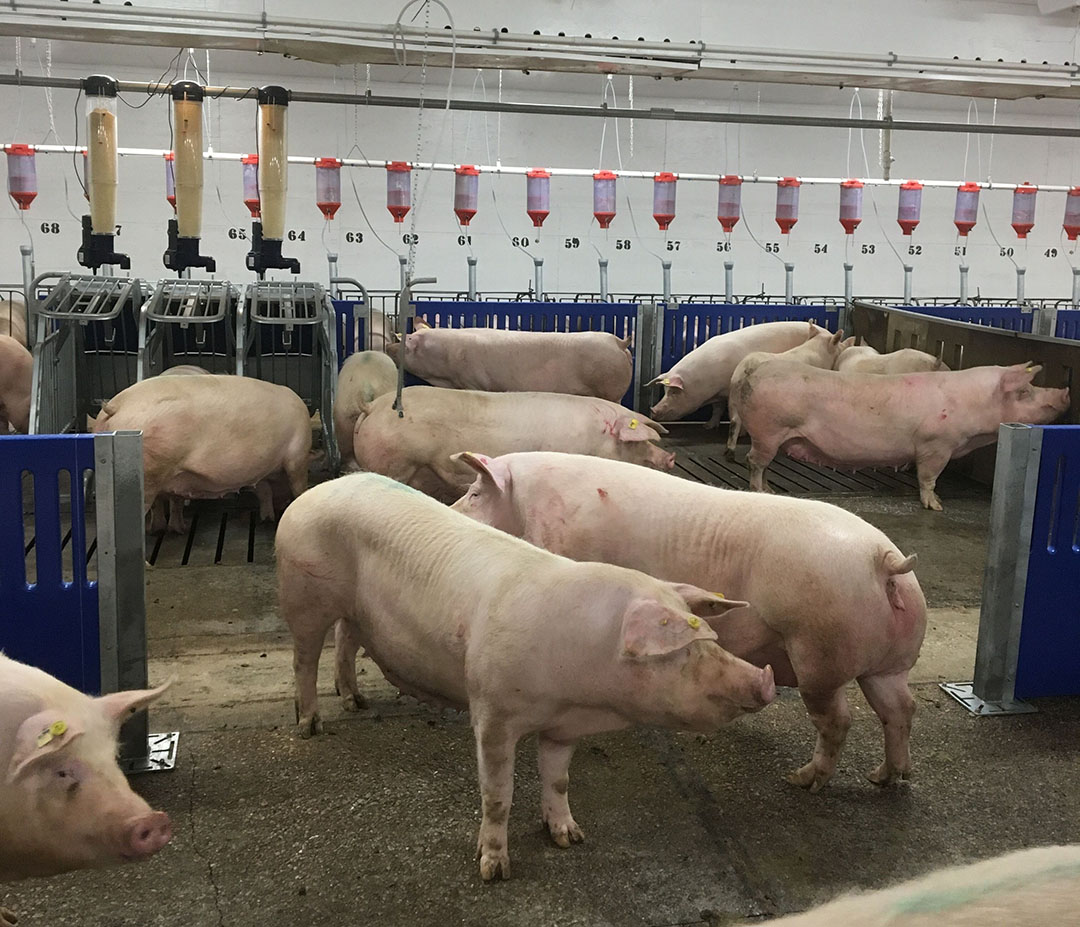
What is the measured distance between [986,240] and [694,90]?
345 centimetres

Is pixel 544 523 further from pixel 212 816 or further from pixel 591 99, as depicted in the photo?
pixel 591 99

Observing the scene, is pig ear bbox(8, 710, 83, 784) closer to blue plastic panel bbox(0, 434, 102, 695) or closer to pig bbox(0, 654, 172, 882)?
pig bbox(0, 654, 172, 882)

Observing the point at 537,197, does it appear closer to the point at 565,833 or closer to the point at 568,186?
the point at 568,186

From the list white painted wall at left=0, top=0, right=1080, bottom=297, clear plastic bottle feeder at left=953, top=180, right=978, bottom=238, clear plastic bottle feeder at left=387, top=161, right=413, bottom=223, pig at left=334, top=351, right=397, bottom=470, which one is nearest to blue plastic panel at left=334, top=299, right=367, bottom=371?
clear plastic bottle feeder at left=387, top=161, right=413, bottom=223

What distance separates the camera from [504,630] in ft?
7.23

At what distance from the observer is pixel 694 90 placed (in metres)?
9.20

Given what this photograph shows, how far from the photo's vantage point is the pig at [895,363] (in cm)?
619

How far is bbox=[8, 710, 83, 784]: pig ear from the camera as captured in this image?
1764 millimetres

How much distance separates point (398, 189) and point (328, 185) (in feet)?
1.50

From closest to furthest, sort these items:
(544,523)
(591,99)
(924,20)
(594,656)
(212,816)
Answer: (594,656) → (212,816) → (544,523) → (924,20) → (591,99)

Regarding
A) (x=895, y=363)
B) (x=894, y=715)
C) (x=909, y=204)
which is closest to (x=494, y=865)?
(x=894, y=715)

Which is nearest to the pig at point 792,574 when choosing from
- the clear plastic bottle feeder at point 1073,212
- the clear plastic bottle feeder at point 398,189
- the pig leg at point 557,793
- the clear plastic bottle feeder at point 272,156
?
the pig leg at point 557,793

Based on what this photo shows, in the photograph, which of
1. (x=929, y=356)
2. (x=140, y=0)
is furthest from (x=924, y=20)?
(x=140, y=0)

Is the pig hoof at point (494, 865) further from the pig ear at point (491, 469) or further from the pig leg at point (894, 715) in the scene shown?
the pig ear at point (491, 469)
